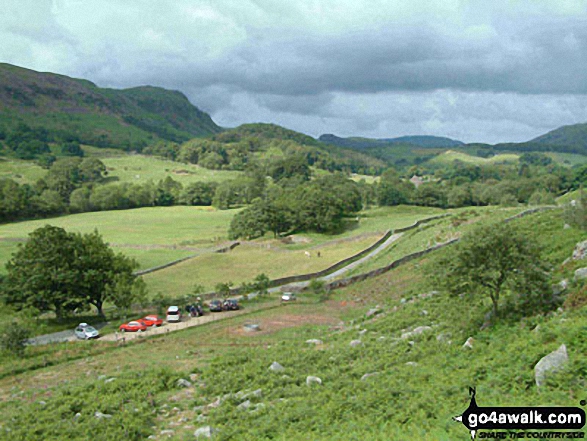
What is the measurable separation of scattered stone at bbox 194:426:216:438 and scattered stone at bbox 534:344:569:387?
9980 millimetres

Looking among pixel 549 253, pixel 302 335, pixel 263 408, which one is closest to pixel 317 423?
pixel 263 408

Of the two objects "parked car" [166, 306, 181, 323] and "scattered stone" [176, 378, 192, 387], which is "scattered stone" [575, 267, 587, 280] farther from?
"parked car" [166, 306, 181, 323]

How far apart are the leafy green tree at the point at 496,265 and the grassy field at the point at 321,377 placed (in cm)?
127

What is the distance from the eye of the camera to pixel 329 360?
21.6 meters

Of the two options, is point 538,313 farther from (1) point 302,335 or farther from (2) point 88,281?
(2) point 88,281


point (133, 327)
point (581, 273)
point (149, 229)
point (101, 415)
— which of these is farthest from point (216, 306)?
point (149, 229)

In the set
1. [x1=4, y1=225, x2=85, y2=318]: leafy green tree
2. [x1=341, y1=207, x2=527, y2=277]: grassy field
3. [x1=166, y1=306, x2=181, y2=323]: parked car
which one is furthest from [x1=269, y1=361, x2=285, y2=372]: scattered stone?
[x1=341, y1=207, x2=527, y2=277]: grassy field

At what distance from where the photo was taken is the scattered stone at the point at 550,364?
1262 centimetres

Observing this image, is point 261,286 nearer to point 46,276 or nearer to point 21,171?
point 46,276

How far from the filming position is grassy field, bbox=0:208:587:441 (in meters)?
13.3

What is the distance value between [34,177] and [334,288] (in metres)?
164

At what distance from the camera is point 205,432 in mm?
15250

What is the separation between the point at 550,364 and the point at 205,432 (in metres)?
10.7

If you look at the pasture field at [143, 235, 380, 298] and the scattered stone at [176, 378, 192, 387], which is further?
the pasture field at [143, 235, 380, 298]
